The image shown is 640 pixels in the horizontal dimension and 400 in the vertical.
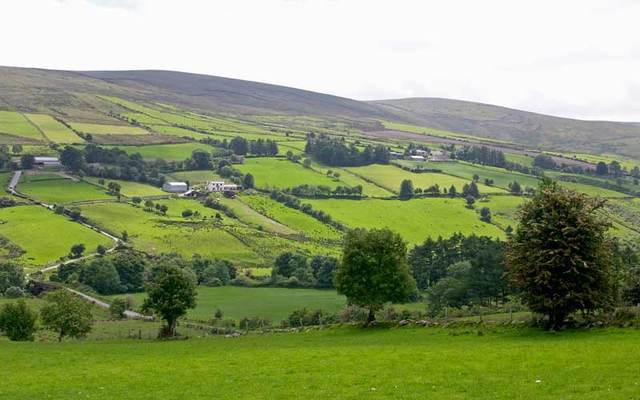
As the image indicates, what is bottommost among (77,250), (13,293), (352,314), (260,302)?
(77,250)

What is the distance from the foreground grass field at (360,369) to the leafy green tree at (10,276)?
62.9m

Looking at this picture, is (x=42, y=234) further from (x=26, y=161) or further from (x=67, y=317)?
(x=67, y=317)

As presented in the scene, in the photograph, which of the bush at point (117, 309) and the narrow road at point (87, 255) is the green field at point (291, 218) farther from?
the bush at point (117, 309)

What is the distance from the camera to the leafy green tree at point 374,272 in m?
65.6

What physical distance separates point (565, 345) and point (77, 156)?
182m

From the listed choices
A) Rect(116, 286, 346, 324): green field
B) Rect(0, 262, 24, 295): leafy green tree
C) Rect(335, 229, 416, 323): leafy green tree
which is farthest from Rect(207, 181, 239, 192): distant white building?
Rect(335, 229, 416, 323): leafy green tree

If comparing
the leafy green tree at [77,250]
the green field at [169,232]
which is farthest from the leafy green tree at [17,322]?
the green field at [169,232]

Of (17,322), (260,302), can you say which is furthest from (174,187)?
(17,322)

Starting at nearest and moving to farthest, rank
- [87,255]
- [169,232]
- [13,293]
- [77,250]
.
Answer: [13,293] < [87,255] < [77,250] < [169,232]

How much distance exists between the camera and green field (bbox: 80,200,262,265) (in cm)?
14225

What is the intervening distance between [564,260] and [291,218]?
128 metres

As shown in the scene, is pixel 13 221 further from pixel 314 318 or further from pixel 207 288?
pixel 314 318

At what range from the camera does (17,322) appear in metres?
67.9

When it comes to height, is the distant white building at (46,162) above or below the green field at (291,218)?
above
